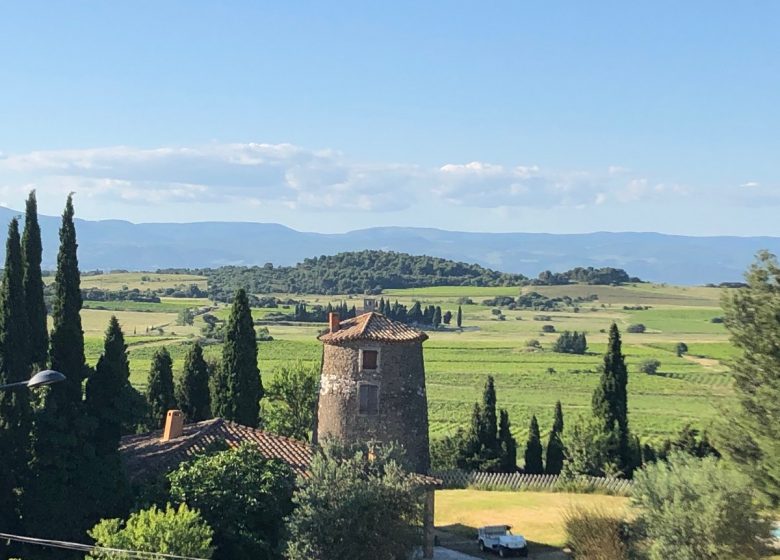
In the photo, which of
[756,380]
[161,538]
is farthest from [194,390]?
[756,380]

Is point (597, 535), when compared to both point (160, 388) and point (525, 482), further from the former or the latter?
point (160, 388)

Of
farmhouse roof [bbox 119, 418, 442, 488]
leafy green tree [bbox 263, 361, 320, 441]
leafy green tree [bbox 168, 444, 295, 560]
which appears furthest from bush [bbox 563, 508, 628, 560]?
leafy green tree [bbox 263, 361, 320, 441]

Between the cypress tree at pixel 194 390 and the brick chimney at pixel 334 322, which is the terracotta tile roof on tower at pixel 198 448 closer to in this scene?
the brick chimney at pixel 334 322

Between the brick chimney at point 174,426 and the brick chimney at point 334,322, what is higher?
the brick chimney at point 334,322

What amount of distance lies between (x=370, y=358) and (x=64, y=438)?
1163cm

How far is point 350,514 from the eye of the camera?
26.1m

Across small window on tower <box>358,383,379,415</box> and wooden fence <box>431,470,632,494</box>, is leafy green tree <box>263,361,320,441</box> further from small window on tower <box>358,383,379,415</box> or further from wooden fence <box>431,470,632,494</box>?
small window on tower <box>358,383,379,415</box>

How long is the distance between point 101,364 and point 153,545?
1127cm

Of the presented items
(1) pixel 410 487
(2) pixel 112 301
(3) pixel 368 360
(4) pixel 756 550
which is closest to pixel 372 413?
(3) pixel 368 360

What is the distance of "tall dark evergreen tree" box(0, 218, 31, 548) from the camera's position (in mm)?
28578

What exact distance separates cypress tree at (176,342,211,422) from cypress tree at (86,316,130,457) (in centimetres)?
1647

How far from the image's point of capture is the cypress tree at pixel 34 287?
30.9 metres

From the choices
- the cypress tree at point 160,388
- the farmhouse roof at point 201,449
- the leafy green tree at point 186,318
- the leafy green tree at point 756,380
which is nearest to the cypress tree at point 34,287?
the farmhouse roof at point 201,449

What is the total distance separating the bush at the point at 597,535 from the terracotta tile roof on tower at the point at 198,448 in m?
9.44
